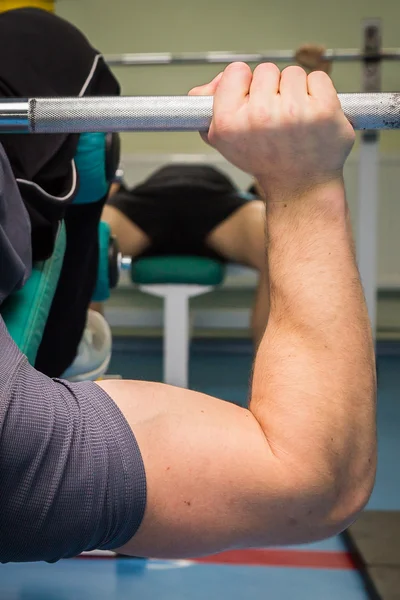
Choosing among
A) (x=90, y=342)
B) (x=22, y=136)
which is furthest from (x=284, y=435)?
(x=90, y=342)

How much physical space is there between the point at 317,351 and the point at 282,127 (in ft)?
0.66

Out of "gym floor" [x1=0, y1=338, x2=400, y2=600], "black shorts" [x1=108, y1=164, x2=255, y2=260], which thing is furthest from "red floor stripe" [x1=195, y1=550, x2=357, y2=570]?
"black shorts" [x1=108, y1=164, x2=255, y2=260]

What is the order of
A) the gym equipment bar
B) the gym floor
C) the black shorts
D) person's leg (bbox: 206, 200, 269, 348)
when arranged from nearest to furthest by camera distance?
the gym floor → the gym equipment bar → person's leg (bbox: 206, 200, 269, 348) → the black shorts

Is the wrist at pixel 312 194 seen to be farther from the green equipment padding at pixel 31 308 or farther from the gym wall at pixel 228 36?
the gym wall at pixel 228 36

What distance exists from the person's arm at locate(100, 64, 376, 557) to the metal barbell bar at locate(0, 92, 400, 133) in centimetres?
3


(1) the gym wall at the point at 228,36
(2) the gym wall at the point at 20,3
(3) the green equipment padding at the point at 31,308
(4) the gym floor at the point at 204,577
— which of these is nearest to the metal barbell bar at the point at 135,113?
(3) the green equipment padding at the point at 31,308

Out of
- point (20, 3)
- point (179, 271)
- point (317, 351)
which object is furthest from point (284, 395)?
point (179, 271)

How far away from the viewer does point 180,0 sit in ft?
11.2

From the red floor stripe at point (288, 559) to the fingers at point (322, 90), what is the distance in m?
1.00

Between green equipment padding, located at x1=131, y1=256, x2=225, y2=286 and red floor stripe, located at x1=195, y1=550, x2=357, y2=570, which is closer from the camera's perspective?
red floor stripe, located at x1=195, y1=550, x2=357, y2=570

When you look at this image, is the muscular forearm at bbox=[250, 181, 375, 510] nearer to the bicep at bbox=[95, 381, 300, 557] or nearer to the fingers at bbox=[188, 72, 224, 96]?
the bicep at bbox=[95, 381, 300, 557]

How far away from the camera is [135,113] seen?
688 millimetres

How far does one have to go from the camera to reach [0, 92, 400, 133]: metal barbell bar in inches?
26.5

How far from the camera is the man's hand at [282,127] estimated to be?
0.62 meters
